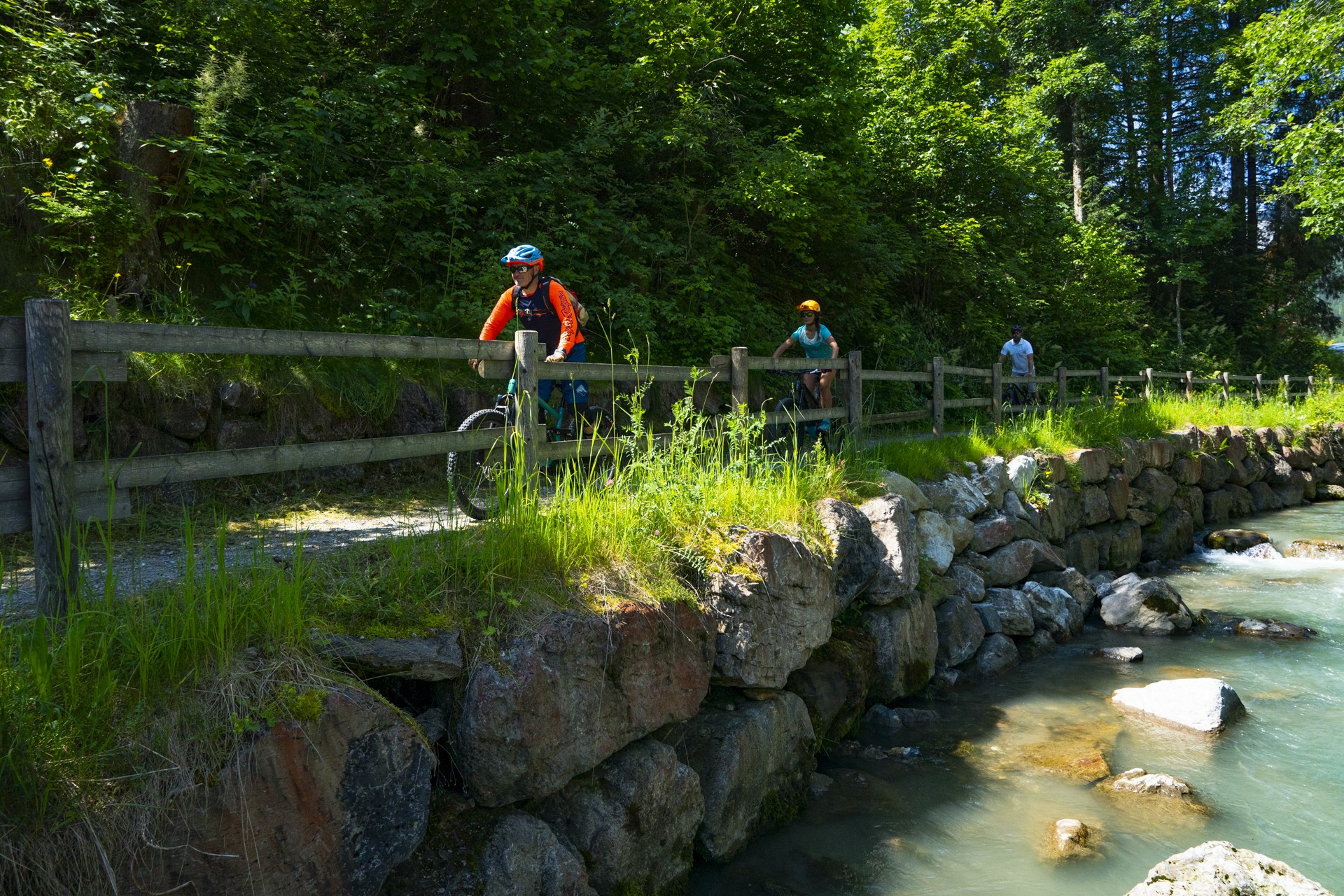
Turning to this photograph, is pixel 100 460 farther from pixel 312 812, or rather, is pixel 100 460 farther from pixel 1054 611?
pixel 1054 611

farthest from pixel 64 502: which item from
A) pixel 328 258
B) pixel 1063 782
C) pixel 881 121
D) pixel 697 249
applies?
pixel 881 121

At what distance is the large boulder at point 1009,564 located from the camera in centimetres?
925

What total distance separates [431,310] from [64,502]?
20.4 feet

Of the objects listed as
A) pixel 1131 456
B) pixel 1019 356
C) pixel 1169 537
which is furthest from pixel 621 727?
pixel 1019 356

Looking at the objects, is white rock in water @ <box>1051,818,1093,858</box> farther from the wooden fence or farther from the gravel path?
the gravel path

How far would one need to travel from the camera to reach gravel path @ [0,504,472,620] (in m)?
3.76

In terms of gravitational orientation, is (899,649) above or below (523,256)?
below

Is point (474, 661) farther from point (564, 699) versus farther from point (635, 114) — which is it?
point (635, 114)

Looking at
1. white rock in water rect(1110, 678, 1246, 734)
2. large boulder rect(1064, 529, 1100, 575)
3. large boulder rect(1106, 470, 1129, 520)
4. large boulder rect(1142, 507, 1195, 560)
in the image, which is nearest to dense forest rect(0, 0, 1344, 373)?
large boulder rect(1106, 470, 1129, 520)

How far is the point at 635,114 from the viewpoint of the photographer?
11664mm

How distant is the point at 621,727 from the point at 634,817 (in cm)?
42

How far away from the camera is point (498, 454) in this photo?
A: 210 inches

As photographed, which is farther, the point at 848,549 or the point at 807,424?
the point at 807,424

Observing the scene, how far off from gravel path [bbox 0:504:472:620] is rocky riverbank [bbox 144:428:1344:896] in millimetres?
891
